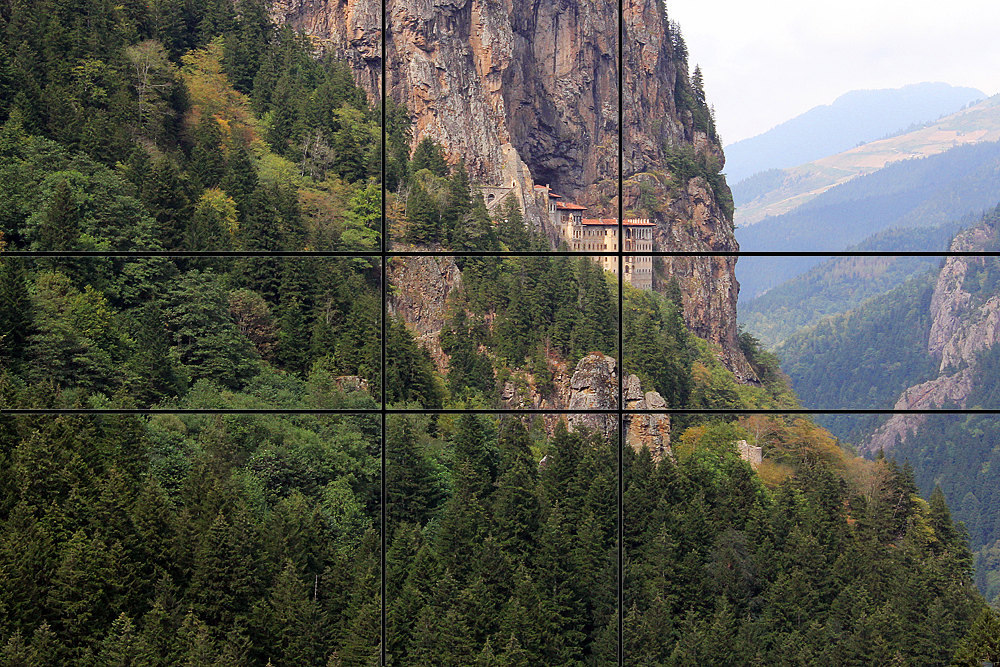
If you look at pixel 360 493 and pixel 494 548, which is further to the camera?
pixel 360 493

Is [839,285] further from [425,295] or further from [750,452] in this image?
[425,295]

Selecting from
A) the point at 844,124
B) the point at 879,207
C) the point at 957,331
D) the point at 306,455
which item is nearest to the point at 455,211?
the point at 306,455

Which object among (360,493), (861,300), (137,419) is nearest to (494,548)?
(360,493)

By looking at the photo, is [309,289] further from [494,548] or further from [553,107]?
[553,107]

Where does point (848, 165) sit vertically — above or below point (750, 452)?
above

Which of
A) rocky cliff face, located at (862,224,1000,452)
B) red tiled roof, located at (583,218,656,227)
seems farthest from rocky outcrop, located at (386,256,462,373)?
rocky cliff face, located at (862,224,1000,452)

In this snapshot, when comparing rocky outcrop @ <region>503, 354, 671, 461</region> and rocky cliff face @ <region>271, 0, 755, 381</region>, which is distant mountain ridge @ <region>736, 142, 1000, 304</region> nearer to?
rocky cliff face @ <region>271, 0, 755, 381</region>
